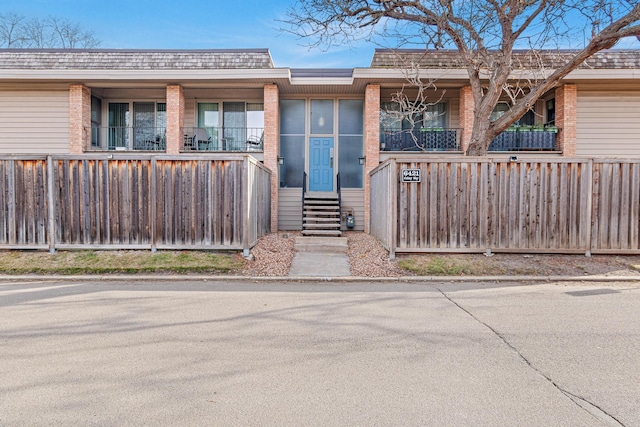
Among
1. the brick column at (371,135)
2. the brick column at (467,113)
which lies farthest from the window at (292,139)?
the brick column at (467,113)

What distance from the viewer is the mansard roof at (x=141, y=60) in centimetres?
1295

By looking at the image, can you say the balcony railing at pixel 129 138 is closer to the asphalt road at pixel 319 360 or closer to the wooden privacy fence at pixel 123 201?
the wooden privacy fence at pixel 123 201

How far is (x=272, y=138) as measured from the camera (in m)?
13.2

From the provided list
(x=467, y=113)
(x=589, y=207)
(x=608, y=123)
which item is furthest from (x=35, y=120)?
(x=608, y=123)

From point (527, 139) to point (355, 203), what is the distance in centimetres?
623

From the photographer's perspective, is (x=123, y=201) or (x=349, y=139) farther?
(x=349, y=139)

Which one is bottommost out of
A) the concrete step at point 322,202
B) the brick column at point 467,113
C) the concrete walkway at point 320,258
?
the concrete walkway at point 320,258

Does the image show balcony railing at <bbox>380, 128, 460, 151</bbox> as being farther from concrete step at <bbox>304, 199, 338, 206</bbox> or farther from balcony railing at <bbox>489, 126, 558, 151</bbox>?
concrete step at <bbox>304, 199, 338, 206</bbox>

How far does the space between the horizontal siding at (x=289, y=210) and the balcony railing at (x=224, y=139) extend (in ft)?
6.09

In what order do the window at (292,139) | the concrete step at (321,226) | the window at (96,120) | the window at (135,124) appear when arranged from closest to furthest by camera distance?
the concrete step at (321,226)
the window at (96,120)
the window at (292,139)
the window at (135,124)

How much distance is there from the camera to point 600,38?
339 inches

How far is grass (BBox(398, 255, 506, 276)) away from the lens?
26.0 ft

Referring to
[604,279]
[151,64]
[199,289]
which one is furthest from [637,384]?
[151,64]

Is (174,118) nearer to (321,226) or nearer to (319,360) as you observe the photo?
(321,226)
